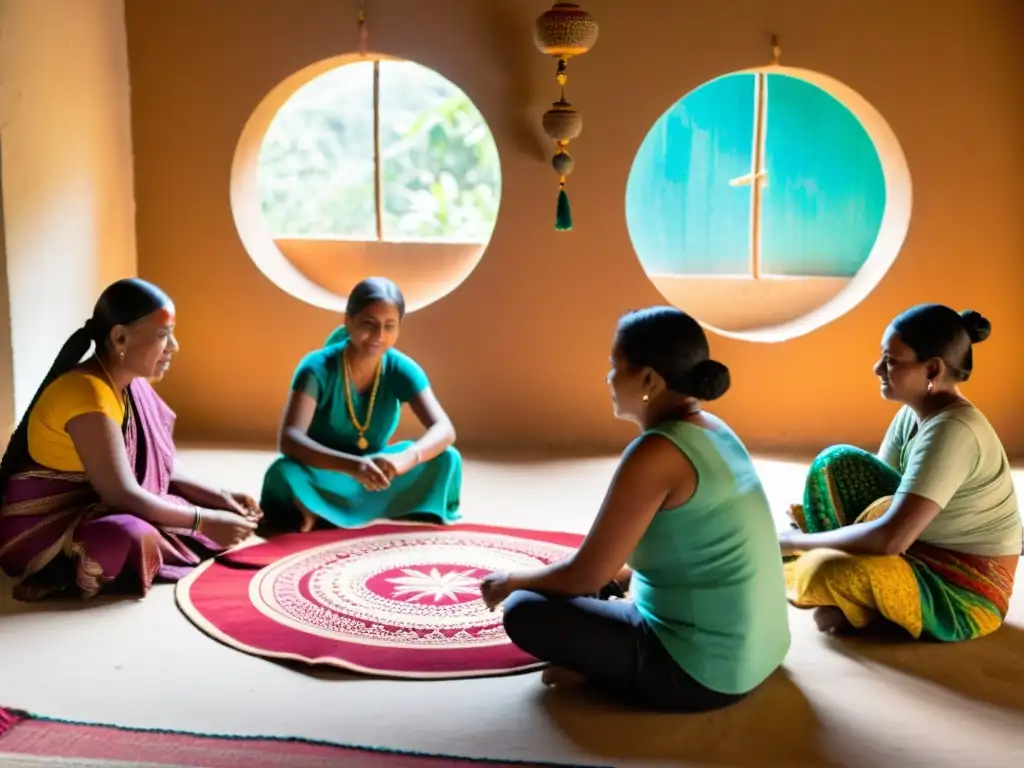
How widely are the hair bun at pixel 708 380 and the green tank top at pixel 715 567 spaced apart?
8 centimetres

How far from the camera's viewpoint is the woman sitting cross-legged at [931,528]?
2723 mm

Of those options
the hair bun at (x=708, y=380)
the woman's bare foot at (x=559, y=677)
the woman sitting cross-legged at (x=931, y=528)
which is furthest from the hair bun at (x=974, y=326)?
the woman's bare foot at (x=559, y=677)

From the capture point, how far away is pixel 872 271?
17.4 ft

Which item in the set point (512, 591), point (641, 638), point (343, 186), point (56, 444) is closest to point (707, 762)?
point (641, 638)

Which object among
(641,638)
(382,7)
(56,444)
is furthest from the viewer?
(382,7)

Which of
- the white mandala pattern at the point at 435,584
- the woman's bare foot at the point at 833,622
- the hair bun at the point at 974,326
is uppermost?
the hair bun at the point at 974,326

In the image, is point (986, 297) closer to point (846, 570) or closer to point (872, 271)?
point (872, 271)

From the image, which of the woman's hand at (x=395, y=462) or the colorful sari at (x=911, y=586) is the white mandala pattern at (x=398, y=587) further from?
the colorful sari at (x=911, y=586)

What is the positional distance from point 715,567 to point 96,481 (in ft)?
5.92

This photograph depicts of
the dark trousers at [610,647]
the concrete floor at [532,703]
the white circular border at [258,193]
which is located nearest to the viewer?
the concrete floor at [532,703]

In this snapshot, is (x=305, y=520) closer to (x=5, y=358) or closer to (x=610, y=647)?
(x=5, y=358)

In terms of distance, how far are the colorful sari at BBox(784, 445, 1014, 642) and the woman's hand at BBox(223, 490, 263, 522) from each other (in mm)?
1771

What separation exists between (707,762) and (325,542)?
71.4 inches

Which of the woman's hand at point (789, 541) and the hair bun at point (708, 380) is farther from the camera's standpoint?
the woman's hand at point (789, 541)
